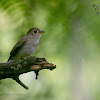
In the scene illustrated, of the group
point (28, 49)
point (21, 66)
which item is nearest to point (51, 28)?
point (28, 49)

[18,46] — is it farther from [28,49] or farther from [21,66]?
[21,66]

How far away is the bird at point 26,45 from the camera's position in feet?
19.0

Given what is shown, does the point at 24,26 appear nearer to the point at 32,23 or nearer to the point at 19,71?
the point at 32,23

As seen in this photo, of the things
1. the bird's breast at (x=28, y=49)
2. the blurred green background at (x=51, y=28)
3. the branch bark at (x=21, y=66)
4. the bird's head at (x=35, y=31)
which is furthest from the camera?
the bird's head at (x=35, y=31)

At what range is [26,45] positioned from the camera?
591cm

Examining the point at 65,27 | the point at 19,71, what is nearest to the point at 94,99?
the point at 65,27

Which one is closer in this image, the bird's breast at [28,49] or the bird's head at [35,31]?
the bird's breast at [28,49]

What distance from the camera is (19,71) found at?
404 centimetres

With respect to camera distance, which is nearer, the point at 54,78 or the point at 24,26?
the point at 24,26

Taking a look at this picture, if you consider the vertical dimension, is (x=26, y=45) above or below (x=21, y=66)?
above

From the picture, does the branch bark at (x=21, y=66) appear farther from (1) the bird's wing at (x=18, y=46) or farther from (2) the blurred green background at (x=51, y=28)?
(1) the bird's wing at (x=18, y=46)

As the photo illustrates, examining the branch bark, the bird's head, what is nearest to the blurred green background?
the bird's head

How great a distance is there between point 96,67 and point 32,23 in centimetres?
451

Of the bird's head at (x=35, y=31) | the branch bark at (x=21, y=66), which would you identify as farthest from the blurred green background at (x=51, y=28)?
the branch bark at (x=21, y=66)
